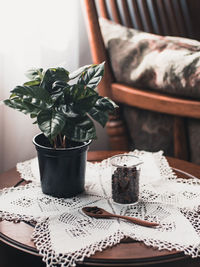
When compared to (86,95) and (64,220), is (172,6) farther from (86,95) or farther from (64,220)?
(64,220)

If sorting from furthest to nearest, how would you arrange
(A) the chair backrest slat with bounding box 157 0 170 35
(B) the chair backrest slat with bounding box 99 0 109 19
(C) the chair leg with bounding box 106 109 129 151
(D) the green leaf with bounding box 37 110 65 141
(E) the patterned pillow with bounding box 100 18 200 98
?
(A) the chair backrest slat with bounding box 157 0 170 35, (B) the chair backrest slat with bounding box 99 0 109 19, (C) the chair leg with bounding box 106 109 129 151, (E) the patterned pillow with bounding box 100 18 200 98, (D) the green leaf with bounding box 37 110 65 141

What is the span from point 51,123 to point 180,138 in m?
0.65

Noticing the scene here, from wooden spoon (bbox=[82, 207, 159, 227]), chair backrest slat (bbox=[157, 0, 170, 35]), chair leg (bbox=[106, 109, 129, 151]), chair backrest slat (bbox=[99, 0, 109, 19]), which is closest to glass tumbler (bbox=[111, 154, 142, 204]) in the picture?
wooden spoon (bbox=[82, 207, 159, 227])

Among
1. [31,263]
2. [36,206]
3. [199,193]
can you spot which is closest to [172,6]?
[199,193]

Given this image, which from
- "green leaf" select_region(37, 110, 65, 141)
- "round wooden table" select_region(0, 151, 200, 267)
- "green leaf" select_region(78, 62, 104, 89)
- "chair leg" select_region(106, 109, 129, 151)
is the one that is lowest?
"chair leg" select_region(106, 109, 129, 151)

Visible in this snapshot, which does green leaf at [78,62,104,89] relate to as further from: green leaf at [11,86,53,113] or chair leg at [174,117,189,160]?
chair leg at [174,117,189,160]

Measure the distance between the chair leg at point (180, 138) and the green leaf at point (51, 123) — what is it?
0.63m

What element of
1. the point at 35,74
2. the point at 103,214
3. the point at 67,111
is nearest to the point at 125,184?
the point at 103,214

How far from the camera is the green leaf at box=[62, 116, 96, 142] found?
0.94m

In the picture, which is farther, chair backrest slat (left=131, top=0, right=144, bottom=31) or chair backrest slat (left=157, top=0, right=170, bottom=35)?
chair backrest slat (left=157, top=0, right=170, bottom=35)

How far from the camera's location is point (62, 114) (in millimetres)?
927

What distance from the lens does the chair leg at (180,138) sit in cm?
145

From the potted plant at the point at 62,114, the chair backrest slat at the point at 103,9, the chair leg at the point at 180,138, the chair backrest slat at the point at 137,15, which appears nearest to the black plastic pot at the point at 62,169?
the potted plant at the point at 62,114

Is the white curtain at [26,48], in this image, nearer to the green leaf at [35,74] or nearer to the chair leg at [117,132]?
the chair leg at [117,132]
